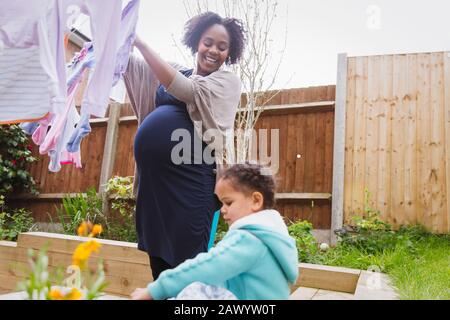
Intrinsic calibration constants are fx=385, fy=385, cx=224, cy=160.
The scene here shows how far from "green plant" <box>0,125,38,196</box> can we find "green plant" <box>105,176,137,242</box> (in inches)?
56.8

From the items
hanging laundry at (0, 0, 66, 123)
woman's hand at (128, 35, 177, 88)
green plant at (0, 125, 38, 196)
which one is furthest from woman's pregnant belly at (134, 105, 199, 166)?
green plant at (0, 125, 38, 196)

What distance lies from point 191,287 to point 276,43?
3.91m

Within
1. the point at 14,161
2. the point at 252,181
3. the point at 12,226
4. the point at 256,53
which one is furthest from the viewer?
the point at 14,161

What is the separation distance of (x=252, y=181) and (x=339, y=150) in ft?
10.2

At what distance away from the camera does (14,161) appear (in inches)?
209

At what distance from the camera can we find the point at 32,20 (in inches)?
59.8

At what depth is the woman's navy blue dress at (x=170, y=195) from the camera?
4.45 feet

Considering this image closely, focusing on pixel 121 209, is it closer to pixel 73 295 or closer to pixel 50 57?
pixel 50 57

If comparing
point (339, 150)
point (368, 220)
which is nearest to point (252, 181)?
point (368, 220)

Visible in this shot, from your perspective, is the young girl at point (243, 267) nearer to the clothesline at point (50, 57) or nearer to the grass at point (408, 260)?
the clothesline at point (50, 57)

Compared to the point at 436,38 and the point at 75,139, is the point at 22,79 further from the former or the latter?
the point at 436,38

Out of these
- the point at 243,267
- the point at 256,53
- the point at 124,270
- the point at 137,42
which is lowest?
the point at 124,270

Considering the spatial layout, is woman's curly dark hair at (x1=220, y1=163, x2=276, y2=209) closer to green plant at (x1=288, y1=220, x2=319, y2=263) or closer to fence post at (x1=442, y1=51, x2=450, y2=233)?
green plant at (x1=288, y1=220, x2=319, y2=263)

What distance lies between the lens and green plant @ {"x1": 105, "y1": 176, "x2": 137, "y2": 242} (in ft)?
13.8
